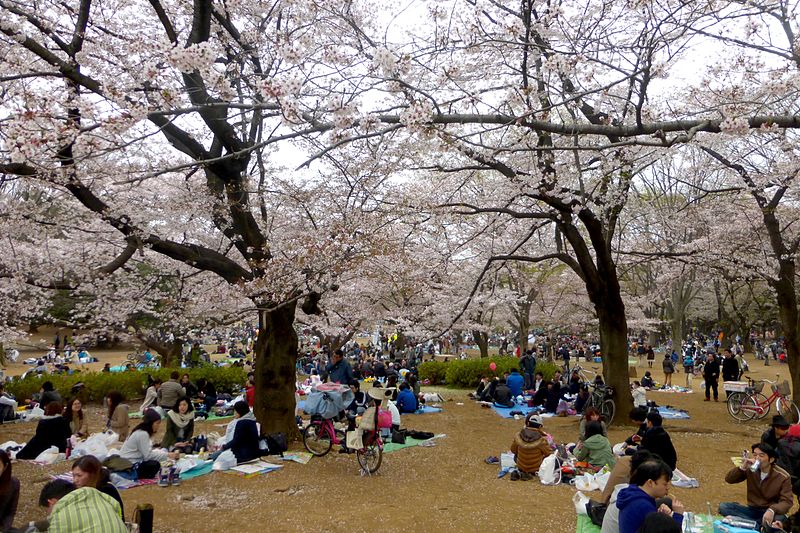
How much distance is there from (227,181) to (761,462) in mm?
7515

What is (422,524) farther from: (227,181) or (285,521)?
(227,181)

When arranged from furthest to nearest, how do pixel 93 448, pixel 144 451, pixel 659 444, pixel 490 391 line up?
pixel 490 391
pixel 93 448
pixel 144 451
pixel 659 444

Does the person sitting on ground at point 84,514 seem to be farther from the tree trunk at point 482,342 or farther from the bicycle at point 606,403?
the tree trunk at point 482,342

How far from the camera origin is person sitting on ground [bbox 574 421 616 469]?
25.1 ft

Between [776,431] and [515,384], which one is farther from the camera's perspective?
[515,384]

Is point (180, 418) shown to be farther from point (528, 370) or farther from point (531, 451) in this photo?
point (528, 370)

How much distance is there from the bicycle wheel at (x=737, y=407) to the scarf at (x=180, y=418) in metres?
11.0

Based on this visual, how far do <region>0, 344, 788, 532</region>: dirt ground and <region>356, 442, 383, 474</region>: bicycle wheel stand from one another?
0.57 feet

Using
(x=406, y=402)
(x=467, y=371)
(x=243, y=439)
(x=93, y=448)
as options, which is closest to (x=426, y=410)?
(x=406, y=402)

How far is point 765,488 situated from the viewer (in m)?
5.06

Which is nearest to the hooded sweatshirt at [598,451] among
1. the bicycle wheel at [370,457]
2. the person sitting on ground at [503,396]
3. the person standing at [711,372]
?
the bicycle wheel at [370,457]

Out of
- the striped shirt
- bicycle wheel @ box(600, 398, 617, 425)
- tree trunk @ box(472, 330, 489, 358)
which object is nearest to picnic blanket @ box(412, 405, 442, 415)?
bicycle wheel @ box(600, 398, 617, 425)

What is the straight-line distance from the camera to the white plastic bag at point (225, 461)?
7992 mm

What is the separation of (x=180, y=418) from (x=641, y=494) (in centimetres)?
759
